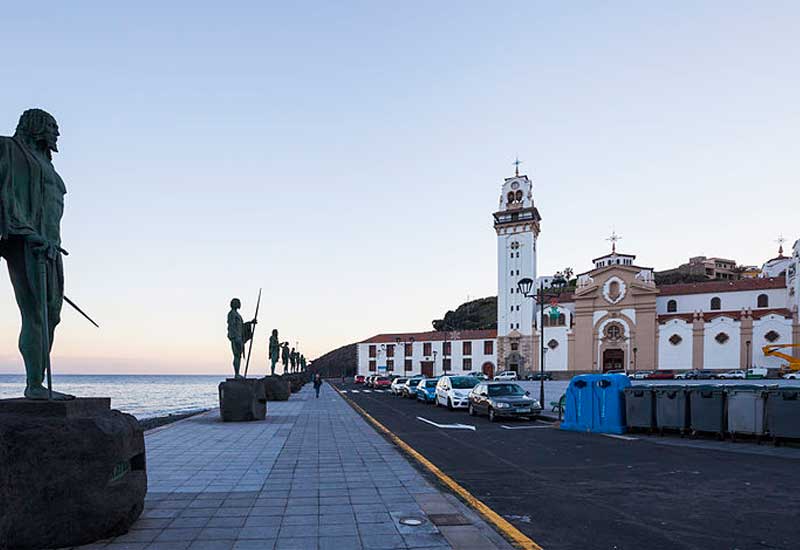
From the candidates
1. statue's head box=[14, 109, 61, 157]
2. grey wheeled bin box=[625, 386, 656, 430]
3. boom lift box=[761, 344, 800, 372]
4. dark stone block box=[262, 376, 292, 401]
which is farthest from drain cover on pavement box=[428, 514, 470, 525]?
boom lift box=[761, 344, 800, 372]

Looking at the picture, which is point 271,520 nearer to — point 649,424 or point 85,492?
point 85,492

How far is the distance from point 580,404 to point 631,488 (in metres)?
8.63

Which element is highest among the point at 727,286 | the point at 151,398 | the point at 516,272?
the point at 516,272

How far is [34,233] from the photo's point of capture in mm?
5434

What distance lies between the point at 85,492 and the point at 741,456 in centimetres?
1190

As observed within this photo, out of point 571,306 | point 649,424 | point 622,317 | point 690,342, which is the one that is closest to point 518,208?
point 571,306

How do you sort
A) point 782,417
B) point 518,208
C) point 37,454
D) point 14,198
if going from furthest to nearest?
1. point 518,208
2. point 782,417
3. point 14,198
4. point 37,454

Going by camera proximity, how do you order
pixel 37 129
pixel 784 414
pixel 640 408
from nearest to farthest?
pixel 37 129 < pixel 784 414 < pixel 640 408

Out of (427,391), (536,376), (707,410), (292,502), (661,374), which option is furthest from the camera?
(536,376)

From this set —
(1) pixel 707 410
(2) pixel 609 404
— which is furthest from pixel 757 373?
(1) pixel 707 410

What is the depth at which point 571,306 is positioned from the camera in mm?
81500

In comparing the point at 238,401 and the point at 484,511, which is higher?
the point at 484,511

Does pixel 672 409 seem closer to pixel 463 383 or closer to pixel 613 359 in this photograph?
pixel 463 383

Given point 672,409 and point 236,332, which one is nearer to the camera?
point 672,409
